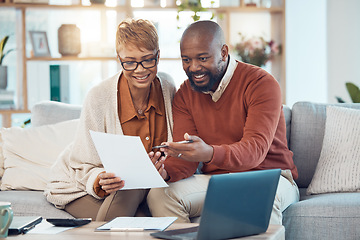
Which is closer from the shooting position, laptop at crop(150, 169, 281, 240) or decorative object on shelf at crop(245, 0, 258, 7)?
laptop at crop(150, 169, 281, 240)

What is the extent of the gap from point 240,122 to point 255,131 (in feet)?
0.49

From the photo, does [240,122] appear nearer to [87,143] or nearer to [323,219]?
[323,219]

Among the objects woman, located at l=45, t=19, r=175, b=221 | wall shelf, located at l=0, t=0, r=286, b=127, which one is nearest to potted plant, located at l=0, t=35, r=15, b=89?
A: wall shelf, located at l=0, t=0, r=286, b=127

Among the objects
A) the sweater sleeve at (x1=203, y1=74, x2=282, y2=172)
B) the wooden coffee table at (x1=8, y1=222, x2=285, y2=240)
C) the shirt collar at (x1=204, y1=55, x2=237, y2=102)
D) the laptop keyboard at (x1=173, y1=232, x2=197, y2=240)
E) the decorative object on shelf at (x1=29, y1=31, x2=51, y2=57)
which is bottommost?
the wooden coffee table at (x1=8, y1=222, x2=285, y2=240)

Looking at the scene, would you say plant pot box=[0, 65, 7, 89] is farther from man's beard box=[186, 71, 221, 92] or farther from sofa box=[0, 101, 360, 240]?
man's beard box=[186, 71, 221, 92]

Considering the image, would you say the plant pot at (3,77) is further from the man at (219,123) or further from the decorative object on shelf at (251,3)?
the man at (219,123)

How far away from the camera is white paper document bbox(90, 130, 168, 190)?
164 cm

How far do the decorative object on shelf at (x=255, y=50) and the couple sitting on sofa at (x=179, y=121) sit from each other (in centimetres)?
254

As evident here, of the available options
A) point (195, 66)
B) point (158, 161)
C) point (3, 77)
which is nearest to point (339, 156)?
point (195, 66)

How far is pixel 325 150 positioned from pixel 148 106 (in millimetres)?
882

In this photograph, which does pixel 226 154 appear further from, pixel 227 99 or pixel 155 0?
pixel 155 0

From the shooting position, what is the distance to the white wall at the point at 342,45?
516 centimetres

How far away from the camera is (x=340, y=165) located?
2.44 metres

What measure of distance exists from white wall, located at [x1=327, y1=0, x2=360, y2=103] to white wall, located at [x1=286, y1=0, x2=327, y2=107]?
0.21ft
